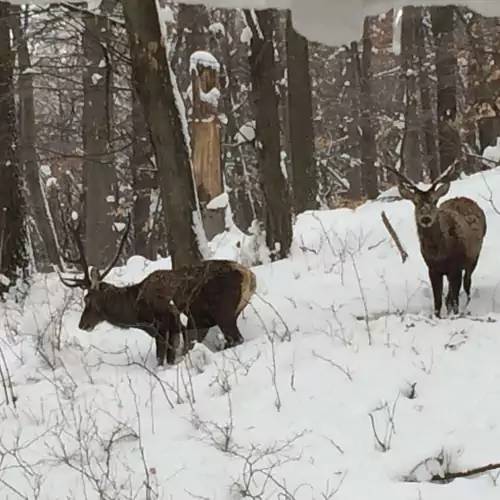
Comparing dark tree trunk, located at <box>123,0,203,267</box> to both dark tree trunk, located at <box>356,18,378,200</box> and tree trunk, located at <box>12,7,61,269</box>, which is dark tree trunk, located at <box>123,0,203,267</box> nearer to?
tree trunk, located at <box>12,7,61,269</box>

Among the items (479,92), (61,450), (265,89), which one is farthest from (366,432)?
(479,92)

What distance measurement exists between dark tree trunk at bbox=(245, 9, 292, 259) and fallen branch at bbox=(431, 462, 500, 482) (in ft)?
21.4

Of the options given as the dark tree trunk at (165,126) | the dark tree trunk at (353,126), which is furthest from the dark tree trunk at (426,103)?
the dark tree trunk at (165,126)

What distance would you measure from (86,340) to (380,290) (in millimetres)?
3194

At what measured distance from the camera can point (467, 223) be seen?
25.5 ft

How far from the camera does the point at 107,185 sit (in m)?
17.1

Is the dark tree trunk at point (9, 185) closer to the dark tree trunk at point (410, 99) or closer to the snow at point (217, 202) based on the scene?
the snow at point (217, 202)

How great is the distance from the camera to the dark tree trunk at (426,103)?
1805 cm

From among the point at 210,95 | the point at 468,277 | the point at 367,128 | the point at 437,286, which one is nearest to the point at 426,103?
the point at 367,128

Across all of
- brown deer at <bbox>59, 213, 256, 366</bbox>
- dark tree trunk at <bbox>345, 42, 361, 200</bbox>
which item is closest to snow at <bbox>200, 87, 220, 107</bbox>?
brown deer at <bbox>59, 213, 256, 366</bbox>

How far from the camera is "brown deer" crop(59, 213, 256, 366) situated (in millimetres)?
7215

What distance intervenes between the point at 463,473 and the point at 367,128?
19.6 metres

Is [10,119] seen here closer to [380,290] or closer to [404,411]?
[380,290]

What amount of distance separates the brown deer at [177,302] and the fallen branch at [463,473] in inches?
124
